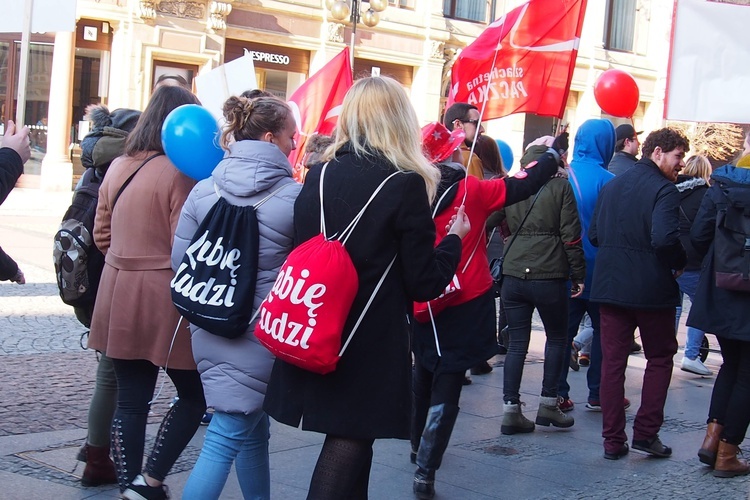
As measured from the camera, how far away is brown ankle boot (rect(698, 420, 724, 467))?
17.9 feet

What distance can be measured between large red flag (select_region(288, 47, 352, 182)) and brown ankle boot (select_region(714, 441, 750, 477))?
12.7ft

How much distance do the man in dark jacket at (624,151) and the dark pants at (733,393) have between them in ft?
6.77

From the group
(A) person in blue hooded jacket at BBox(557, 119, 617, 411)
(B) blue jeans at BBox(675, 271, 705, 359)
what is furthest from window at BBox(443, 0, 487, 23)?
(A) person in blue hooded jacket at BBox(557, 119, 617, 411)

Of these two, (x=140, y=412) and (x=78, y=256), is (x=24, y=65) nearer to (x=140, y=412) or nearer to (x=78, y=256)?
(x=78, y=256)

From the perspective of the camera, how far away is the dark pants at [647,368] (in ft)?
18.4

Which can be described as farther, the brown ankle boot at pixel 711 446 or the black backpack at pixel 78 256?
the brown ankle boot at pixel 711 446

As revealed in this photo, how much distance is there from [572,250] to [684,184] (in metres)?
0.86

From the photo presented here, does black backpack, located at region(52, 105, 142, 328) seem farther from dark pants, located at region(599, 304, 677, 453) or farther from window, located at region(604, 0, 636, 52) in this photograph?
window, located at region(604, 0, 636, 52)

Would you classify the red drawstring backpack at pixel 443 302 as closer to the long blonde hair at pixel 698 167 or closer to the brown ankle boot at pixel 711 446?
the brown ankle boot at pixel 711 446

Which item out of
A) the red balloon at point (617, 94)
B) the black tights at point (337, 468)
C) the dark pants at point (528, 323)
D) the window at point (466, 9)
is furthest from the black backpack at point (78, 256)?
the window at point (466, 9)

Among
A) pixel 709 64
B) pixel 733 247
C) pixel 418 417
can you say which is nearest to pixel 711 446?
pixel 733 247

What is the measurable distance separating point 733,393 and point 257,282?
2.99m

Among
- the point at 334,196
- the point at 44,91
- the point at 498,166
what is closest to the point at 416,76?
the point at 44,91

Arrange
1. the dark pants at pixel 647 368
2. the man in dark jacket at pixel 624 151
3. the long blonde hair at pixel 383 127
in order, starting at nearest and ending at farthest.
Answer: the long blonde hair at pixel 383 127
the dark pants at pixel 647 368
the man in dark jacket at pixel 624 151
